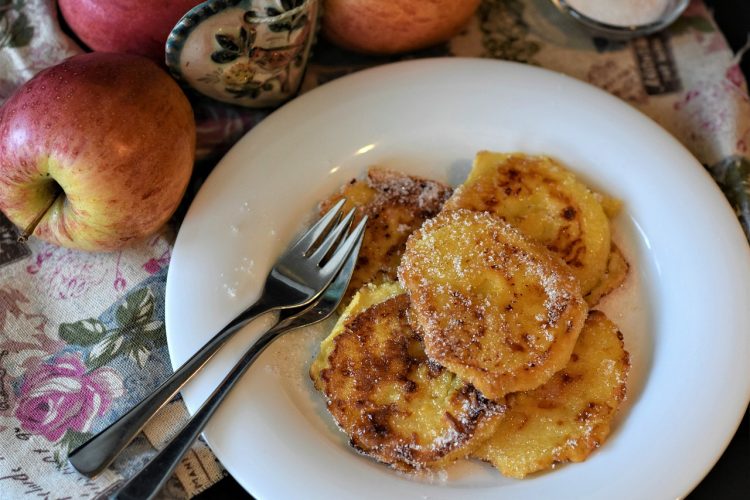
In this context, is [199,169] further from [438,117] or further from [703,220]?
[703,220]

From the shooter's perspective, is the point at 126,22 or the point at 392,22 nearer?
the point at 126,22

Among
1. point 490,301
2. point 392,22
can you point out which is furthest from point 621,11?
point 490,301

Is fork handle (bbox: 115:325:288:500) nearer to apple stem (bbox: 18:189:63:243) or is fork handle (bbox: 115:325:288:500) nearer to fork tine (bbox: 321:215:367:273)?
fork tine (bbox: 321:215:367:273)

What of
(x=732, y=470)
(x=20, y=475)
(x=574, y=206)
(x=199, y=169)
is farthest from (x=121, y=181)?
(x=732, y=470)

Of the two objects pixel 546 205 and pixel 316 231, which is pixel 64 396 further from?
pixel 546 205

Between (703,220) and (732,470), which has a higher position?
(703,220)

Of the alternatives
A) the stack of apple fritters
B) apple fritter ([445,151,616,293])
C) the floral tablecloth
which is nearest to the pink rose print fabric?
the floral tablecloth

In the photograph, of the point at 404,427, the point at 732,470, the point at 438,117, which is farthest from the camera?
the point at 438,117
